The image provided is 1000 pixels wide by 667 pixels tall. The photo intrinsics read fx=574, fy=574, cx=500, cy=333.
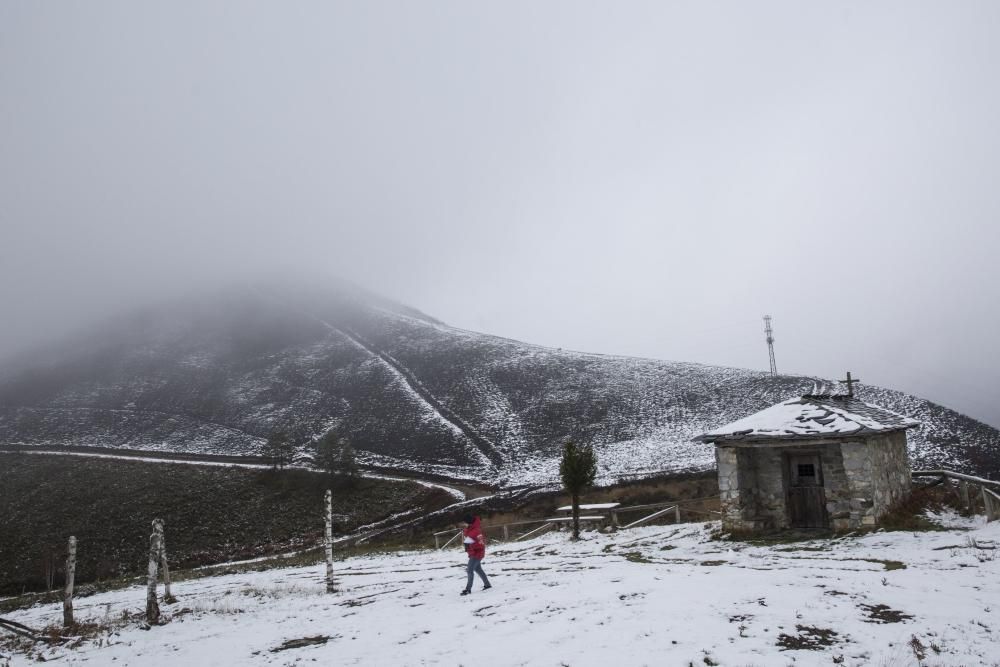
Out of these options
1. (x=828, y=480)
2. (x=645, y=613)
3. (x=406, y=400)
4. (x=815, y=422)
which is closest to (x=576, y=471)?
(x=828, y=480)

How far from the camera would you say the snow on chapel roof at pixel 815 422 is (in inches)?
665

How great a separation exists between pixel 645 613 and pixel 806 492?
11.9 m

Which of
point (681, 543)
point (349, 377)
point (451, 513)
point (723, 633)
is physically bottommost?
point (451, 513)

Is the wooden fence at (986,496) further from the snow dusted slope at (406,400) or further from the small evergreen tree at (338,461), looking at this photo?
the small evergreen tree at (338,461)

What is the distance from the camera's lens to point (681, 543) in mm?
18125

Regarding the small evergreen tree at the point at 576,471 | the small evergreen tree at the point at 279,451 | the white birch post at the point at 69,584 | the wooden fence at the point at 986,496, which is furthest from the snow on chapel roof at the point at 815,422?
the small evergreen tree at the point at 279,451

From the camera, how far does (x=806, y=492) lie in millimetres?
18641

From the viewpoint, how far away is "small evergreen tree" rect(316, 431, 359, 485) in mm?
49281

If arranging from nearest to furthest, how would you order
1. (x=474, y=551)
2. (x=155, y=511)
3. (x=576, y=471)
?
(x=474, y=551) < (x=576, y=471) < (x=155, y=511)

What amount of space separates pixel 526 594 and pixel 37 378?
116795 millimetres

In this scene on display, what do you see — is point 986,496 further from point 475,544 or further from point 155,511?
point 155,511

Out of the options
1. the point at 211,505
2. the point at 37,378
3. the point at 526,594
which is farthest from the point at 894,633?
the point at 37,378

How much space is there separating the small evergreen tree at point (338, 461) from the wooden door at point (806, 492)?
3818 cm

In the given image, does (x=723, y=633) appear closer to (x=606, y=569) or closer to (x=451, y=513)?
(x=606, y=569)
